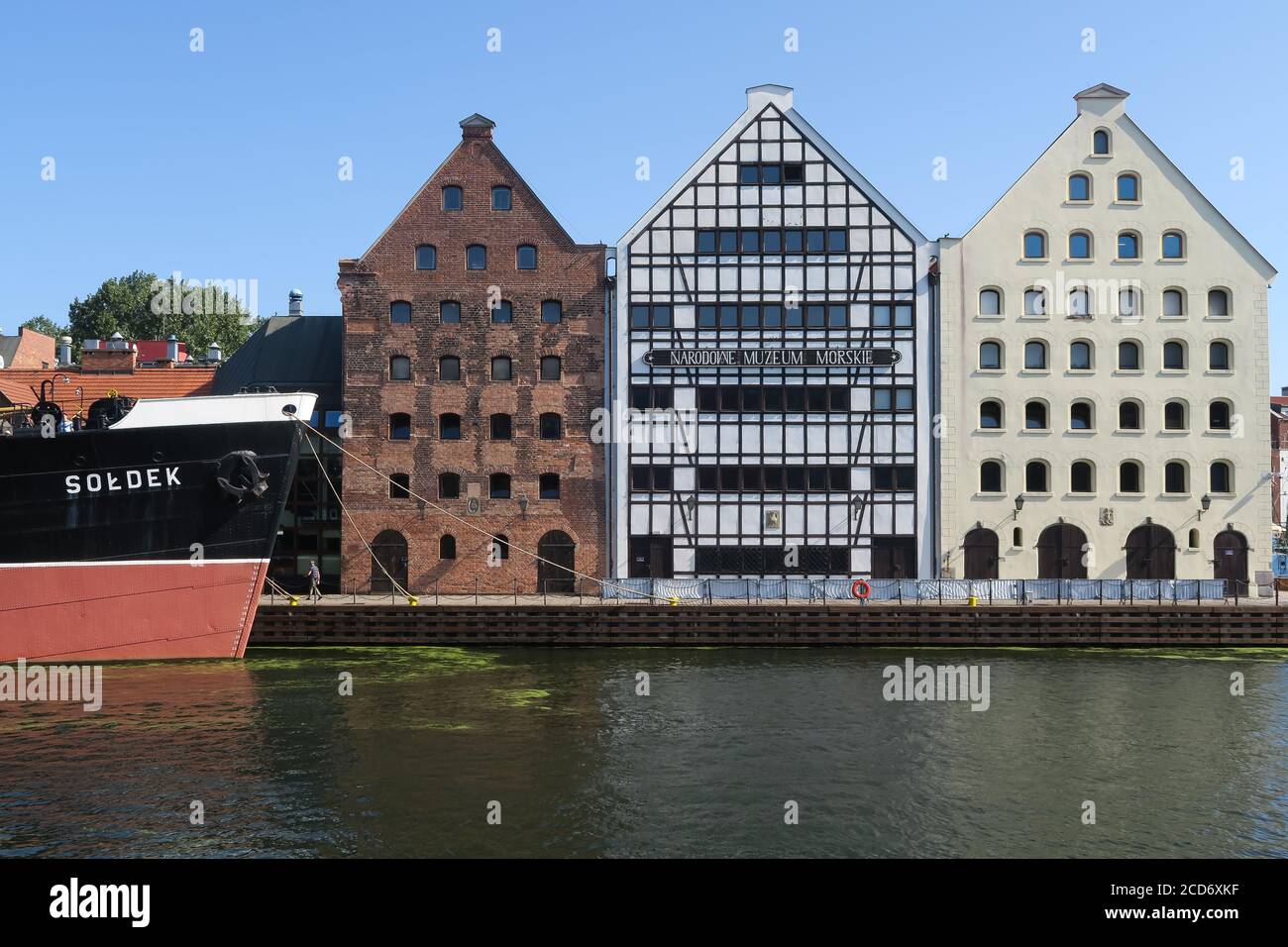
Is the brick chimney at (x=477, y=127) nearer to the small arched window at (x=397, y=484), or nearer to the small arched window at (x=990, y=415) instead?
the small arched window at (x=397, y=484)

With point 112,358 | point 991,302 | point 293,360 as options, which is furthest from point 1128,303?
point 112,358

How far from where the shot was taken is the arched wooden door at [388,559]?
131ft

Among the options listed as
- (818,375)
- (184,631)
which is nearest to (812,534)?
(818,375)

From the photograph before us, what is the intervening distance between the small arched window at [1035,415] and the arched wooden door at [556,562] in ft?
62.0

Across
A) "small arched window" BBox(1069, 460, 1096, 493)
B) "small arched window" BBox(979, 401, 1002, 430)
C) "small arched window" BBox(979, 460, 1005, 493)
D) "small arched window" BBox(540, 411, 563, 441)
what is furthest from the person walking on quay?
"small arched window" BBox(1069, 460, 1096, 493)

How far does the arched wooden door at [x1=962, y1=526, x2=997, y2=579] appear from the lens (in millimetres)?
40156

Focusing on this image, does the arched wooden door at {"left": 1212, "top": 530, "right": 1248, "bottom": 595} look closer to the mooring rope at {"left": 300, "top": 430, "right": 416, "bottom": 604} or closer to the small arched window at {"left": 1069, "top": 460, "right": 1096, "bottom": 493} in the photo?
the small arched window at {"left": 1069, "top": 460, "right": 1096, "bottom": 493}

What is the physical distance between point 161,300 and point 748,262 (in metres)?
61.4

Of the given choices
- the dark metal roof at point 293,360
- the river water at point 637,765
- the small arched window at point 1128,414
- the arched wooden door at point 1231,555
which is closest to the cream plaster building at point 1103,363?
the arched wooden door at point 1231,555

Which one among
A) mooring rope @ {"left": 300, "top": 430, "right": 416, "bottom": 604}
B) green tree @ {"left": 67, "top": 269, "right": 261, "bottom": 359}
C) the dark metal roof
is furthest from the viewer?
green tree @ {"left": 67, "top": 269, "right": 261, "bottom": 359}

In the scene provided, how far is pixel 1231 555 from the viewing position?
40.2m

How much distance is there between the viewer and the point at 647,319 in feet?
133

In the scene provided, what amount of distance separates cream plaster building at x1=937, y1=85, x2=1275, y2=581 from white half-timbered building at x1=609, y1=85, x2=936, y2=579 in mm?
2218

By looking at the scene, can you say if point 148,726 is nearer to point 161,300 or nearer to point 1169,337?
point 1169,337
